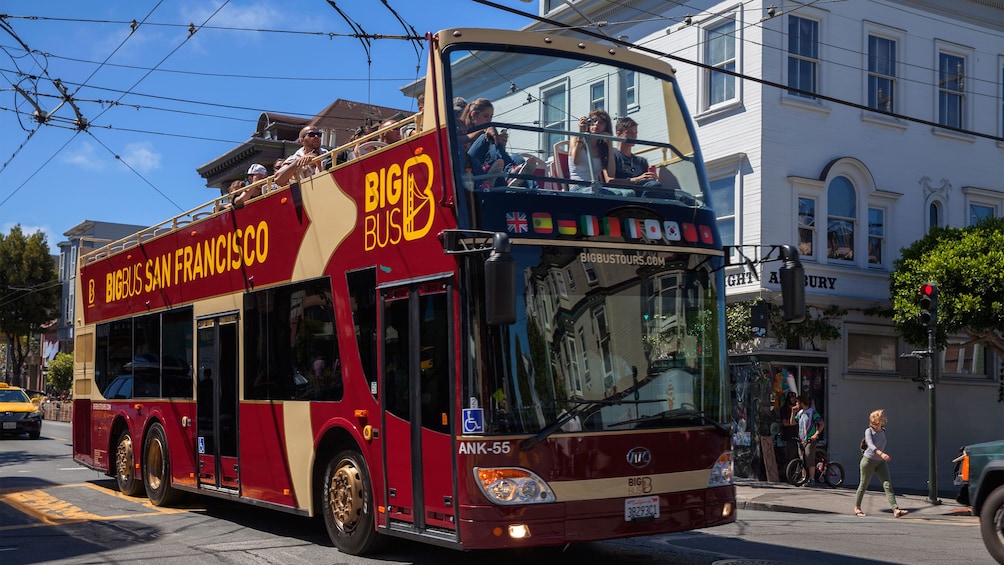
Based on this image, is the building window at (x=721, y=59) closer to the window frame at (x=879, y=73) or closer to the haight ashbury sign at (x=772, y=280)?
the window frame at (x=879, y=73)

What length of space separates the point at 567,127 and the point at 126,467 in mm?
9995

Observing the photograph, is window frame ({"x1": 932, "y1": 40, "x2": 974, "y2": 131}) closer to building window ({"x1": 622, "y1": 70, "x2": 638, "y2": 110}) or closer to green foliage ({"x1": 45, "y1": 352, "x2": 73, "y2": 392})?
building window ({"x1": 622, "y1": 70, "x2": 638, "y2": 110})

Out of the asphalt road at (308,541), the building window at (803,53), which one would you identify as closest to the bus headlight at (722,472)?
the asphalt road at (308,541)

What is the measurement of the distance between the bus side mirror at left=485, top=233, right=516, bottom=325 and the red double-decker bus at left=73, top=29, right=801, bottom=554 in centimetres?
2

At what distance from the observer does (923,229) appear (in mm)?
25656

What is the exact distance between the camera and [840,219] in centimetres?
2433

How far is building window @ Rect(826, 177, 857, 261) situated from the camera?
24.2 m

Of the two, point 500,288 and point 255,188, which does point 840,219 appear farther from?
point 500,288

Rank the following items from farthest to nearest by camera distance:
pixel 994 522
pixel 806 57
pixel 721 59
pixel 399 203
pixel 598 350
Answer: pixel 721 59 → pixel 806 57 → pixel 994 522 → pixel 399 203 → pixel 598 350

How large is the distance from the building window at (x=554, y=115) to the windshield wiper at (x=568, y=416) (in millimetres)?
2085

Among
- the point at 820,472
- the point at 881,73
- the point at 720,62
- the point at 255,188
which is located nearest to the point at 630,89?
the point at 255,188

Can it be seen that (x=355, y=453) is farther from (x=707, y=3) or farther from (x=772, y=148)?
(x=707, y=3)

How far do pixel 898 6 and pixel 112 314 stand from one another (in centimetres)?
1930

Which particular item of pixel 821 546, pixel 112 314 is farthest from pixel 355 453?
pixel 112 314
